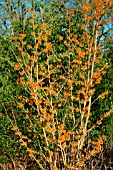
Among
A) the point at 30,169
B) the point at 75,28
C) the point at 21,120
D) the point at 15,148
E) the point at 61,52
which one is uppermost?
the point at 75,28

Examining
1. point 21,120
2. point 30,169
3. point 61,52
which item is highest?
point 61,52

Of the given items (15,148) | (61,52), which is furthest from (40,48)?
(15,148)

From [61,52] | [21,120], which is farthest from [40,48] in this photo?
[21,120]

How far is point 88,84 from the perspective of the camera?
4910 mm

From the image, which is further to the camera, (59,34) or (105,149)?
(59,34)

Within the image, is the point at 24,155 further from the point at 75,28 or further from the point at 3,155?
the point at 75,28

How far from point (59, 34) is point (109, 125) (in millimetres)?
1933

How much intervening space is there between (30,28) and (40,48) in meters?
0.51

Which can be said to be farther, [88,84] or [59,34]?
[59,34]

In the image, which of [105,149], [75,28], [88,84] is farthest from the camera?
[75,28]

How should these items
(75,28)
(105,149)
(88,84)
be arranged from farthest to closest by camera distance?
1. (75,28)
2. (105,149)
3. (88,84)

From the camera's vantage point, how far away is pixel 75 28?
6.27m

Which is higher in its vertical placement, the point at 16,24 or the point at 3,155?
the point at 16,24

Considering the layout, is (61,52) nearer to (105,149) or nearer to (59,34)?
(59,34)
